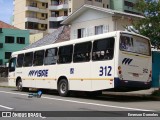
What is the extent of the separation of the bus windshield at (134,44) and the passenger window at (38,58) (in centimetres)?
724

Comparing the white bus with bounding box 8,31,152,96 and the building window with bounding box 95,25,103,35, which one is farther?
the building window with bounding box 95,25,103,35

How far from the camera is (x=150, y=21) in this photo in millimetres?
21141

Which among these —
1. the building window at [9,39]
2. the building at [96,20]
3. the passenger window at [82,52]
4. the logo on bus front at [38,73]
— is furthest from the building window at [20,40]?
Answer: the passenger window at [82,52]

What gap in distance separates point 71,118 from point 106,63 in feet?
20.9

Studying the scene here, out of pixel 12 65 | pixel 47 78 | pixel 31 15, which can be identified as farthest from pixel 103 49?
pixel 31 15

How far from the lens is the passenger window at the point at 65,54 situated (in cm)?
2075

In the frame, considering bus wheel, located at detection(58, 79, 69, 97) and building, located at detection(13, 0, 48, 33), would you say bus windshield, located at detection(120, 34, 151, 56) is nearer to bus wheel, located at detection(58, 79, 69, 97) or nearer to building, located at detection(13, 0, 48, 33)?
bus wheel, located at detection(58, 79, 69, 97)

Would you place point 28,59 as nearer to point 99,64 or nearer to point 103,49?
point 99,64

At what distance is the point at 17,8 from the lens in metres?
91.1

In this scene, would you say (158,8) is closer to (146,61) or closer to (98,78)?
(146,61)

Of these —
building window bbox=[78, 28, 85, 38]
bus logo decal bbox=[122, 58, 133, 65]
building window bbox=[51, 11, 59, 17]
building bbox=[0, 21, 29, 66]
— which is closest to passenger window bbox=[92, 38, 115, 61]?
bus logo decal bbox=[122, 58, 133, 65]

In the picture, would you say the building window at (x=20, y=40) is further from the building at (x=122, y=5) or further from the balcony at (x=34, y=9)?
the building at (x=122, y=5)

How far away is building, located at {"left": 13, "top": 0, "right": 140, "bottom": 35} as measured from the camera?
8544cm

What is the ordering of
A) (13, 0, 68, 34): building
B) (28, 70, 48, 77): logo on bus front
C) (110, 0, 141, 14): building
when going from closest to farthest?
(28, 70, 48, 77): logo on bus front, (13, 0, 68, 34): building, (110, 0, 141, 14): building
